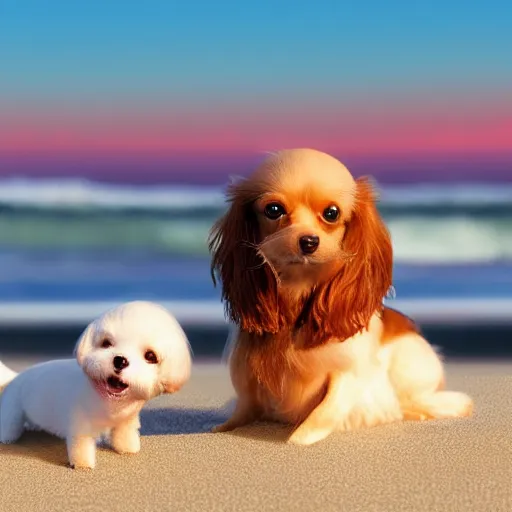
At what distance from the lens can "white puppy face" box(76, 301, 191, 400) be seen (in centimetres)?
240

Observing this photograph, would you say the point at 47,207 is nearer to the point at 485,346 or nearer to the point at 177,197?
the point at 177,197

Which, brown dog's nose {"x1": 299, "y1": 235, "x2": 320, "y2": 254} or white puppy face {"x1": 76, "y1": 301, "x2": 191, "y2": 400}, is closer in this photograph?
white puppy face {"x1": 76, "y1": 301, "x2": 191, "y2": 400}

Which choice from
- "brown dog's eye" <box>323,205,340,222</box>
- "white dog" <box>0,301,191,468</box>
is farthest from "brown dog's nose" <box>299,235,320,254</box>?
"white dog" <box>0,301,191,468</box>

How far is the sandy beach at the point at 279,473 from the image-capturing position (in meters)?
2.41

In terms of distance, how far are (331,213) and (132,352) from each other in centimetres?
67

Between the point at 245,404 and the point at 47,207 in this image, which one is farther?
the point at 47,207

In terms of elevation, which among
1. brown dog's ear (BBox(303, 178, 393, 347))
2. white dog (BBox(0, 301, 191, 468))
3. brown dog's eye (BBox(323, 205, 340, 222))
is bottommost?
white dog (BBox(0, 301, 191, 468))

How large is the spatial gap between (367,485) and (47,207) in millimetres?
5886

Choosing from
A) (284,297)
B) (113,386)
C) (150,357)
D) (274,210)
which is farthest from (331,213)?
(113,386)

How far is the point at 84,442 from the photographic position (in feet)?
8.48

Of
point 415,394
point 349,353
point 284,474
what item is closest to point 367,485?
point 284,474

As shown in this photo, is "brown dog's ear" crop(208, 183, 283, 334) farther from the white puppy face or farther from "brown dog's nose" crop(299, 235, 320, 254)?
the white puppy face

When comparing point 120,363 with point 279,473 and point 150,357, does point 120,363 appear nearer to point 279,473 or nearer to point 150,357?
point 150,357

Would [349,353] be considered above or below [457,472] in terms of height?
above
